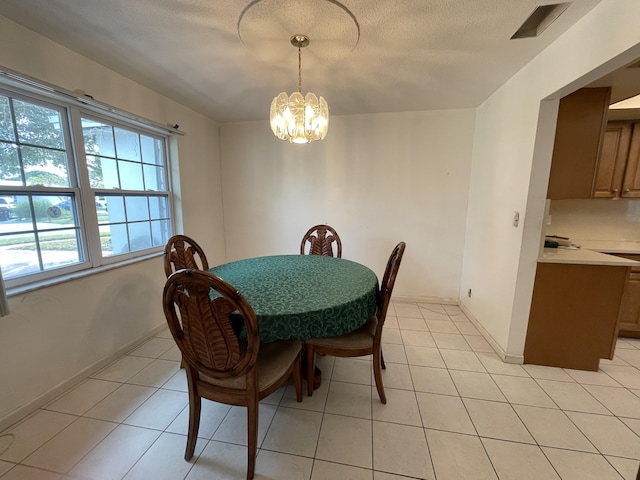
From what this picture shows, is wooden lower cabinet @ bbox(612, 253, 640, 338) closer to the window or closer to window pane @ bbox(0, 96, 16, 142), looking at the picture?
the window

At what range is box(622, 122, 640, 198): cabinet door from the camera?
227cm

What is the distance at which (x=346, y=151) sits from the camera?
10.1 ft

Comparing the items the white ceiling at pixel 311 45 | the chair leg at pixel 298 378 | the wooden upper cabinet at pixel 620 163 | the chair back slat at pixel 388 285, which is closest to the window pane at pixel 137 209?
the white ceiling at pixel 311 45

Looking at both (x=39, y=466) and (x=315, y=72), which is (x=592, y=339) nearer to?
(x=315, y=72)

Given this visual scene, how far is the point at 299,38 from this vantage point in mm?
1479

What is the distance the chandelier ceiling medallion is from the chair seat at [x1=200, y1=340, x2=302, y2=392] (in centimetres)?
129

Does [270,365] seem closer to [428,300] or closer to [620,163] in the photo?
[428,300]

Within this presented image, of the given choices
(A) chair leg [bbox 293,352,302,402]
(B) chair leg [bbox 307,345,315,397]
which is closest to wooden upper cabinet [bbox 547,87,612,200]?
(B) chair leg [bbox 307,345,315,397]

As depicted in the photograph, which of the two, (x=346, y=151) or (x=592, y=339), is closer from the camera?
(x=592, y=339)

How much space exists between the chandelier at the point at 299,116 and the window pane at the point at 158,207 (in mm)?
1683

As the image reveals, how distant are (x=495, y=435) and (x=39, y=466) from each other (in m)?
2.34

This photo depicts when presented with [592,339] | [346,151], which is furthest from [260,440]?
[346,151]

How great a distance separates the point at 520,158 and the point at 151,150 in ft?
10.8

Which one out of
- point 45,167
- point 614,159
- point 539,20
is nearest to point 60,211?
point 45,167
